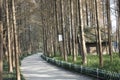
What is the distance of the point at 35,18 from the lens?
2499 inches

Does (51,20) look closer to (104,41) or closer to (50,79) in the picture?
(104,41)

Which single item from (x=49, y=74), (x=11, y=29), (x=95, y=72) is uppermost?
(x=11, y=29)

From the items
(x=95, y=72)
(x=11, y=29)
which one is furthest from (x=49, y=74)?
(x=11, y=29)

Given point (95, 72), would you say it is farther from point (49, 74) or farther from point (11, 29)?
point (11, 29)

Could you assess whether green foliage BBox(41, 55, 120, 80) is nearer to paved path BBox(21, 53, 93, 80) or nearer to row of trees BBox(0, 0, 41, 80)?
paved path BBox(21, 53, 93, 80)

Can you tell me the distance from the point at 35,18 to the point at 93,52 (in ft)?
63.1

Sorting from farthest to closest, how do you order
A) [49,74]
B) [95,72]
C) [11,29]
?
[11,29], [49,74], [95,72]

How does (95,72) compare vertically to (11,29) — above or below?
below

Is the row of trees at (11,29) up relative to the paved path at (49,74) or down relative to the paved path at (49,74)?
up

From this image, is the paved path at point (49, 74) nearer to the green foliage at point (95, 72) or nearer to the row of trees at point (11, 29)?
the green foliage at point (95, 72)

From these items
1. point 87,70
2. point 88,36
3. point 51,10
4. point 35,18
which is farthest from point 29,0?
point 87,70

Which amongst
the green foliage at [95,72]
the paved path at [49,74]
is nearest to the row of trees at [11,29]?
the paved path at [49,74]

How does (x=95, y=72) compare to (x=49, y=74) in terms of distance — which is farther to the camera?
(x=49, y=74)

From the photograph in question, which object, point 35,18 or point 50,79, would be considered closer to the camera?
point 50,79
